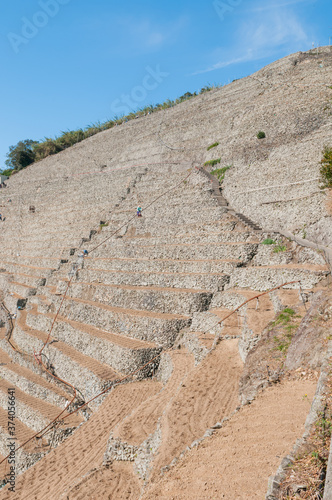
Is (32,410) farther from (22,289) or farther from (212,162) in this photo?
(212,162)

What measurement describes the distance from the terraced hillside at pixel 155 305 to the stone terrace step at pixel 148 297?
0.18 ft

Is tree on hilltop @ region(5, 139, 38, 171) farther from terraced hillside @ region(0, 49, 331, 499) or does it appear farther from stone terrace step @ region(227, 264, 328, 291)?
stone terrace step @ region(227, 264, 328, 291)

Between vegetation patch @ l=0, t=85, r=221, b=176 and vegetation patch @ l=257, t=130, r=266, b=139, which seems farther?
vegetation patch @ l=0, t=85, r=221, b=176

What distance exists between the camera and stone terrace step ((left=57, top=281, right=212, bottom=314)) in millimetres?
13156

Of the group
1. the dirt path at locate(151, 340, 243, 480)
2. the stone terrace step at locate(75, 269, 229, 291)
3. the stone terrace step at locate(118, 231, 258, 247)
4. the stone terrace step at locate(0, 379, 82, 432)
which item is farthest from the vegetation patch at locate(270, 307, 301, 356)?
the stone terrace step at locate(0, 379, 82, 432)

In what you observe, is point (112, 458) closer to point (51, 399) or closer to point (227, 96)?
point (51, 399)

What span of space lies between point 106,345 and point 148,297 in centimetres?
262

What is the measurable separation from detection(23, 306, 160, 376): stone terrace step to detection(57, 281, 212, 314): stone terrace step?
1527mm

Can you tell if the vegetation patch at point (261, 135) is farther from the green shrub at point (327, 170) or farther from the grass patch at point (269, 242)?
the grass patch at point (269, 242)

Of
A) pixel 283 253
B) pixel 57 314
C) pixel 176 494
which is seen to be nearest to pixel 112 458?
pixel 176 494

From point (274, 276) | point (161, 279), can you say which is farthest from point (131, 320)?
point (274, 276)

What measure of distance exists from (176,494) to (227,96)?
118 feet

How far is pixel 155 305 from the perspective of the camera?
14.2 metres

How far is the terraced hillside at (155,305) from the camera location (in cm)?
796
